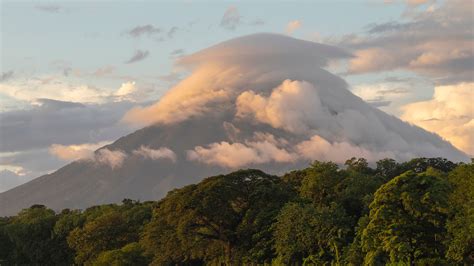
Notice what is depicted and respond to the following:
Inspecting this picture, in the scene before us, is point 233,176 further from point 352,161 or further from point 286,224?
point 352,161

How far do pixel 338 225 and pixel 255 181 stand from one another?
2296 centimetres

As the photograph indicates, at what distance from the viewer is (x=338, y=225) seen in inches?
3457

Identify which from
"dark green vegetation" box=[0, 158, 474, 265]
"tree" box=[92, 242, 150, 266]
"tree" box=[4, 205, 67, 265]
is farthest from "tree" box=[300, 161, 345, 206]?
"tree" box=[4, 205, 67, 265]

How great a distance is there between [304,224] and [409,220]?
19.5 metres

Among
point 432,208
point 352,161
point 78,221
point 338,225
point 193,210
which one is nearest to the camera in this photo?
point 432,208

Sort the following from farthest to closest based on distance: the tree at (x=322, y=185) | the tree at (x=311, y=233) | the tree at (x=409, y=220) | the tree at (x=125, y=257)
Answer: the tree at (x=322, y=185) → the tree at (x=125, y=257) → the tree at (x=311, y=233) → the tree at (x=409, y=220)

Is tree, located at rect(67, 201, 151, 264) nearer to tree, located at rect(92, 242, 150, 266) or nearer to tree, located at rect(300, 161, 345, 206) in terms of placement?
tree, located at rect(92, 242, 150, 266)

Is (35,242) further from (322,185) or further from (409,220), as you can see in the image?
(409,220)

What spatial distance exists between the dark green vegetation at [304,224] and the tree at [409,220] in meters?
0.10

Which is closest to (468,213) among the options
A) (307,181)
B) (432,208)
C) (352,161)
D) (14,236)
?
(432,208)

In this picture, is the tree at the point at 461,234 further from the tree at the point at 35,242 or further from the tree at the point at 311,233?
the tree at the point at 35,242

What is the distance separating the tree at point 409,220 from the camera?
7125 centimetres

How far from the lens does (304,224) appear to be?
88938mm

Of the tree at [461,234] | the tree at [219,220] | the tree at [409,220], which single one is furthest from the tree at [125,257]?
the tree at [461,234]
